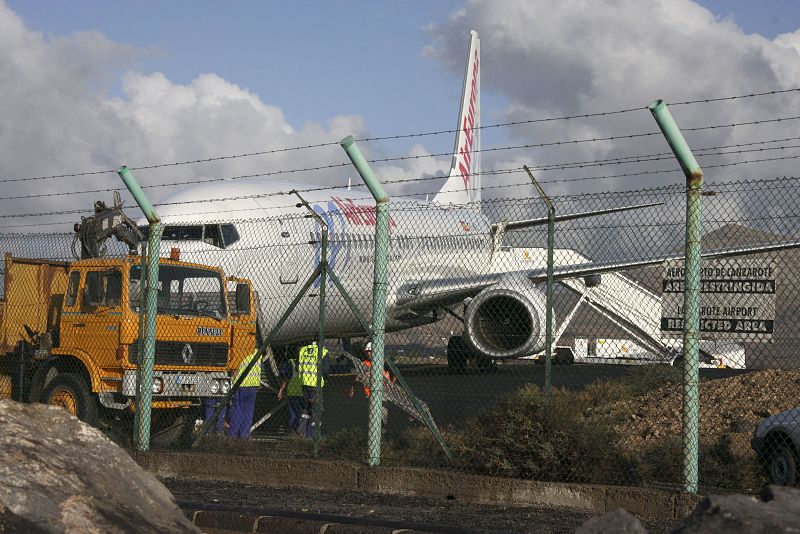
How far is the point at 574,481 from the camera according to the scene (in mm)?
7680

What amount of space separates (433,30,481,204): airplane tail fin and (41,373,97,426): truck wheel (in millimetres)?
20342

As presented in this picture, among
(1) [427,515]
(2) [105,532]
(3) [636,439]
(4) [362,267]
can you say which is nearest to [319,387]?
(1) [427,515]

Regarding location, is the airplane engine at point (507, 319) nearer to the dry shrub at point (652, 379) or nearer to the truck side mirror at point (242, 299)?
the dry shrub at point (652, 379)

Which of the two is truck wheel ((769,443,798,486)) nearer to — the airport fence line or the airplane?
the airport fence line

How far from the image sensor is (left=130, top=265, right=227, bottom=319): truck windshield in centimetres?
1152

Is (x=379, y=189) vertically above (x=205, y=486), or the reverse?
(x=379, y=189)

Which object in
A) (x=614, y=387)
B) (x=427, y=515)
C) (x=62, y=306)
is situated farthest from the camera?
(x=614, y=387)

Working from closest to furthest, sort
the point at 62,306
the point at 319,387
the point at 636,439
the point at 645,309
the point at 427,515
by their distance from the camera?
the point at 427,515, the point at 319,387, the point at 636,439, the point at 62,306, the point at 645,309

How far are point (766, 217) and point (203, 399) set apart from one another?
6.60m

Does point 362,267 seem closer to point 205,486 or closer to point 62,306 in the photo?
point 62,306

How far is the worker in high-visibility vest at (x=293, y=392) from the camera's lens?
12.7 meters

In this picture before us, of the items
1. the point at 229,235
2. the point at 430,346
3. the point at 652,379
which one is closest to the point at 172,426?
the point at 430,346

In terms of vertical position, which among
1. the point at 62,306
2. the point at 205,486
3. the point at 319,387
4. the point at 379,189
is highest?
the point at 379,189

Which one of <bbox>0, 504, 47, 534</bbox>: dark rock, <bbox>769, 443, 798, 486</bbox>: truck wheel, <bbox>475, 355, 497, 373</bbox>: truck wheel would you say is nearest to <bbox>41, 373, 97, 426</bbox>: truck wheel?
<bbox>475, 355, 497, 373</bbox>: truck wheel
